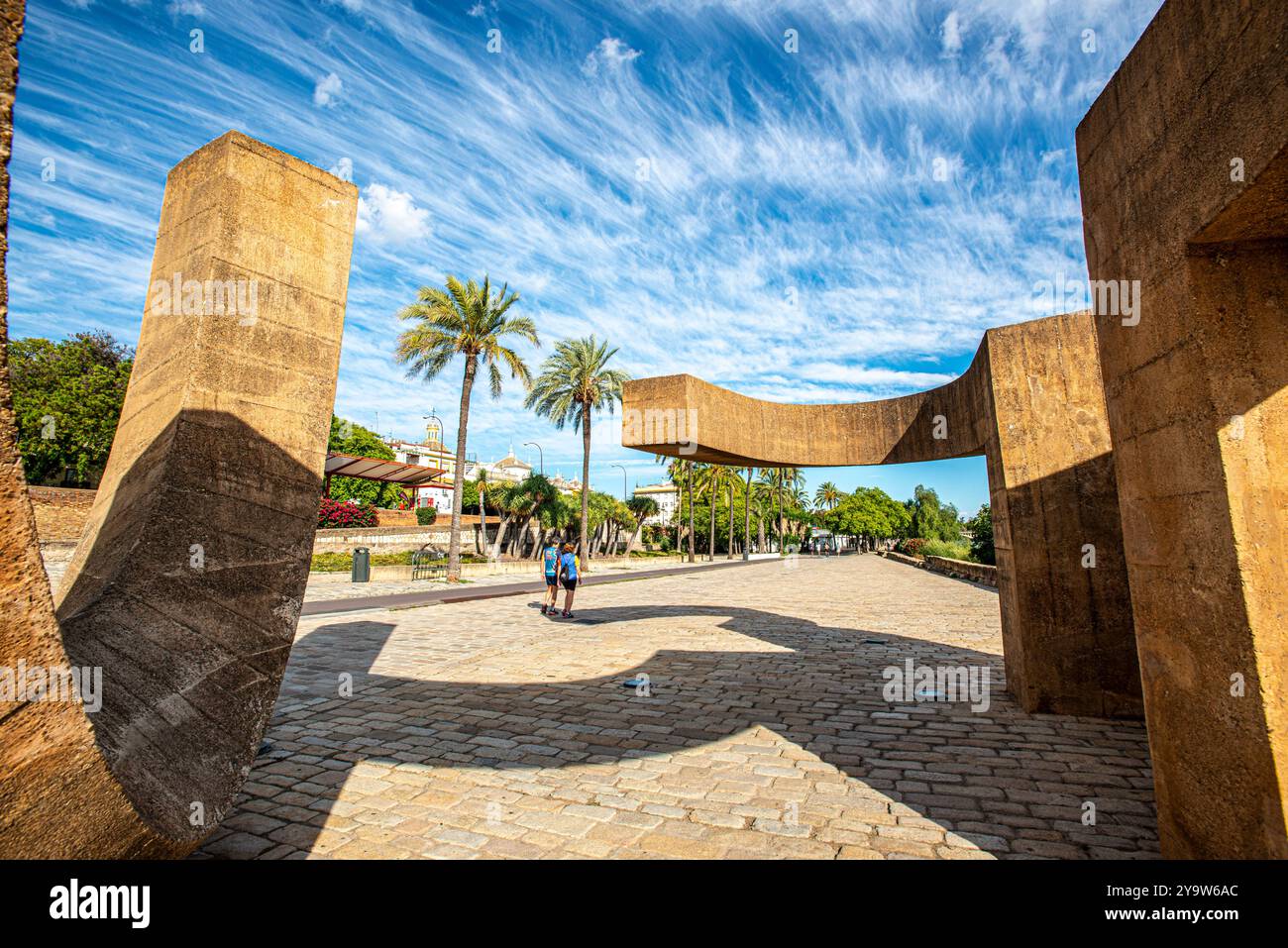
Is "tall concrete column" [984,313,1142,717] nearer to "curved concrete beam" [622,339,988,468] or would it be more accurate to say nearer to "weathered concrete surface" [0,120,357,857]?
"curved concrete beam" [622,339,988,468]

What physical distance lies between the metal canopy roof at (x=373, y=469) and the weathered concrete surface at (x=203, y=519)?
3259cm

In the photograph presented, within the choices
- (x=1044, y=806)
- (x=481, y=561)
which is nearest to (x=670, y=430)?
(x=1044, y=806)

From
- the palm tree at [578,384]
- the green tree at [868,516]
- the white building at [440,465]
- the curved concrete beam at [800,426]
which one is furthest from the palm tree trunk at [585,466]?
the green tree at [868,516]

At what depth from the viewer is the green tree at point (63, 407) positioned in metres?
31.4

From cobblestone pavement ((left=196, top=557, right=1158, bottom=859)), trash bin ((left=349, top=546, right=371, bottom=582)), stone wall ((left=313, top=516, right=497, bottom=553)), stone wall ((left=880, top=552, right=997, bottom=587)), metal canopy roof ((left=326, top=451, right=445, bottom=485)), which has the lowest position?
cobblestone pavement ((left=196, top=557, right=1158, bottom=859))

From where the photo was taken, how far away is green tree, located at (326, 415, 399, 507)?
55.7 meters

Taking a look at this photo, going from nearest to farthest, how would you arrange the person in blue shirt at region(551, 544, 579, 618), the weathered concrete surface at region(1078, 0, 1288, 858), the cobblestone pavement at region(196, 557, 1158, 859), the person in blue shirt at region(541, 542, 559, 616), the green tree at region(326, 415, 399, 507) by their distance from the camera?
the weathered concrete surface at region(1078, 0, 1288, 858) → the cobblestone pavement at region(196, 557, 1158, 859) → the person in blue shirt at region(551, 544, 579, 618) → the person in blue shirt at region(541, 542, 559, 616) → the green tree at region(326, 415, 399, 507)

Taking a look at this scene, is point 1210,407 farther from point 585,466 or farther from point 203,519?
point 585,466

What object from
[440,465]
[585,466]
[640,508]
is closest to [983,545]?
[585,466]

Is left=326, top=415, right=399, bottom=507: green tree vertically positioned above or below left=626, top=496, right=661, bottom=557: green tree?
above

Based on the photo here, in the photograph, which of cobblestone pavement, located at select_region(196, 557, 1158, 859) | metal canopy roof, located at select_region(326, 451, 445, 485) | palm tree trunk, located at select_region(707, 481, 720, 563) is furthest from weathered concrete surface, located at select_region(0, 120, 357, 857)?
palm tree trunk, located at select_region(707, 481, 720, 563)

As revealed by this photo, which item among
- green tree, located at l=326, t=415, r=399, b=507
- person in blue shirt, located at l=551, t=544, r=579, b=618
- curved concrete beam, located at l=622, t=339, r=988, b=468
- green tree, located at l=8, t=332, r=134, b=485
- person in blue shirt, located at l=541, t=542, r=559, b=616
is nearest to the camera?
curved concrete beam, located at l=622, t=339, r=988, b=468

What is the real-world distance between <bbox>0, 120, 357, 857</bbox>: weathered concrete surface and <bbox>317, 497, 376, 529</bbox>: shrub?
33.9 m
